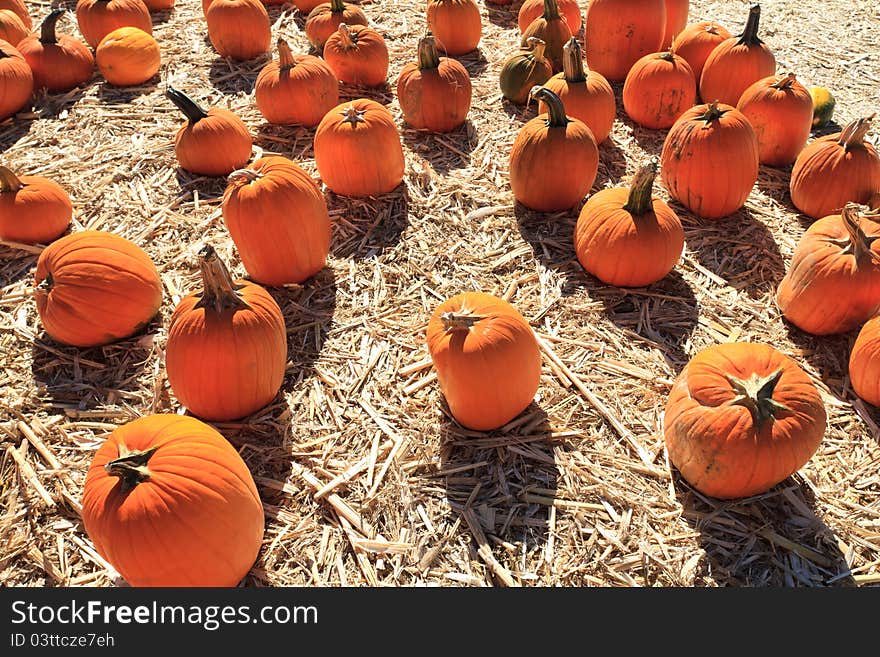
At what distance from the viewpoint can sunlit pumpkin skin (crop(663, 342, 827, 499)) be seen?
3025 mm

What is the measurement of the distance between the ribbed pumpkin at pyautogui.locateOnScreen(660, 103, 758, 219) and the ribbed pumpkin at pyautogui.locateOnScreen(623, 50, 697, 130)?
820 mm

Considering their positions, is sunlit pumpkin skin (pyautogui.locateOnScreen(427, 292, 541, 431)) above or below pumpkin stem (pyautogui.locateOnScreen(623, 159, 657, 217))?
below

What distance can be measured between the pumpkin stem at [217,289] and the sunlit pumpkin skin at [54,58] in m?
4.11

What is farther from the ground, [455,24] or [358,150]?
[455,24]

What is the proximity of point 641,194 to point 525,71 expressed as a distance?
2.32 m

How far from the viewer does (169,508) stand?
2.62m

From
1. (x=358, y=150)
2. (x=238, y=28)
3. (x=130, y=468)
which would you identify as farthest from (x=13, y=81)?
(x=130, y=468)

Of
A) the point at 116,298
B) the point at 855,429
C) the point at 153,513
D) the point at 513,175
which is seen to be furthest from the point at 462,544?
the point at 513,175

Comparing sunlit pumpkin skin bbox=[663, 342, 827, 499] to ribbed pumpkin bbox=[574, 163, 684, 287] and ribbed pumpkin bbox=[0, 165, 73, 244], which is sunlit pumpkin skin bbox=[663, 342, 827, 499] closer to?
ribbed pumpkin bbox=[574, 163, 684, 287]

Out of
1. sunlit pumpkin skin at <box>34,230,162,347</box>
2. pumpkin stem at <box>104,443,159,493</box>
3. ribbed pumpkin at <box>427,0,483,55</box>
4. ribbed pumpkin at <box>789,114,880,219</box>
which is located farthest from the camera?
ribbed pumpkin at <box>427,0,483,55</box>

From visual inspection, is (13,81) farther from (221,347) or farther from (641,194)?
(641,194)

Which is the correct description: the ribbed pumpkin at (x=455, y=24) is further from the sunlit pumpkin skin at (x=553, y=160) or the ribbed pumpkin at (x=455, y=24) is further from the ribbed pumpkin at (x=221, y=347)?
the ribbed pumpkin at (x=221, y=347)

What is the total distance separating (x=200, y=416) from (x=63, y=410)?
74cm

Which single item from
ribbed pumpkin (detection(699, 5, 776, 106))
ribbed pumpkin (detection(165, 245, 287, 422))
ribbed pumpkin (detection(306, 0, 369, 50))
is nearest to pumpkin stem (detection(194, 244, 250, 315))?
ribbed pumpkin (detection(165, 245, 287, 422))
